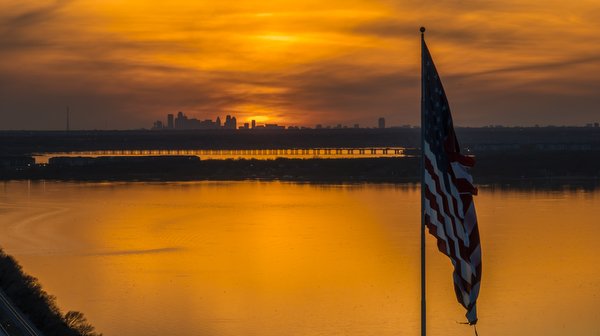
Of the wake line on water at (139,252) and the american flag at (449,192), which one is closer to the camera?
the american flag at (449,192)

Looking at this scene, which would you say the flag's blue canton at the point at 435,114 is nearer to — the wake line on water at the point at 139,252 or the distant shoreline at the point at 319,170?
the wake line on water at the point at 139,252

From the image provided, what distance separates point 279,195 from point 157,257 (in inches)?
1099

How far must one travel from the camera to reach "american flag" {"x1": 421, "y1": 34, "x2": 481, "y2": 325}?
10.2 m

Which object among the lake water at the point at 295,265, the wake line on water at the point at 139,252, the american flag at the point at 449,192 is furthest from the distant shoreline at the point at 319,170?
the american flag at the point at 449,192

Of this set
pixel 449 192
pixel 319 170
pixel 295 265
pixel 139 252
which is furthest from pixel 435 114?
pixel 319 170

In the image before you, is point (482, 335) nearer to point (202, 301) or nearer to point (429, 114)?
point (202, 301)

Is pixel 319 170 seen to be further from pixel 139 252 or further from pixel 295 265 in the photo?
pixel 295 265

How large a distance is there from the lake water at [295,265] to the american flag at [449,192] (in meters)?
10.7

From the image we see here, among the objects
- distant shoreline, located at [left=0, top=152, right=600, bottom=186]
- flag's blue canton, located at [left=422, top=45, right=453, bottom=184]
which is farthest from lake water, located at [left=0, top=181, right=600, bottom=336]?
distant shoreline, located at [left=0, top=152, right=600, bottom=186]

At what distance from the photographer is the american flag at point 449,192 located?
33.4ft

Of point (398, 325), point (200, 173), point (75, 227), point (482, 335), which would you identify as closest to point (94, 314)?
point (398, 325)

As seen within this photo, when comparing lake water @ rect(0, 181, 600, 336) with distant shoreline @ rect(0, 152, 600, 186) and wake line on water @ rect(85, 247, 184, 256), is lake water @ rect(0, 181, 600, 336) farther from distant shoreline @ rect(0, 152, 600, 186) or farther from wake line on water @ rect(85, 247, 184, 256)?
distant shoreline @ rect(0, 152, 600, 186)

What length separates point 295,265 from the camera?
2956 centimetres

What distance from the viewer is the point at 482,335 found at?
20547 millimetres
